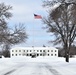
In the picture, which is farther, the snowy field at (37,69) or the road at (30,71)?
the snowy field at (37,69)

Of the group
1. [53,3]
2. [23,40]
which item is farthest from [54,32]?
[53,3]

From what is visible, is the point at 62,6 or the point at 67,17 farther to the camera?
the point at 67,17

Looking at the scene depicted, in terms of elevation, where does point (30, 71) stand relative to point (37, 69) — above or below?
above

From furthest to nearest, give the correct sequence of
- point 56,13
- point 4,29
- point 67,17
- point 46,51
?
point 46,51
point 67,17
point 4,29
point 56,13

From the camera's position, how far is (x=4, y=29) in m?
46.2

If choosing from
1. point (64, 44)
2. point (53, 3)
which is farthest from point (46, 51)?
point (53, 3)

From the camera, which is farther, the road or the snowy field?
the snowy field

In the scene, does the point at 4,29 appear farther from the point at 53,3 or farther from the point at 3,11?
the point at 53,3

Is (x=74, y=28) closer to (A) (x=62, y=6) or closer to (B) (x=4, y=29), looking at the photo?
(B) (x=4, y=29)

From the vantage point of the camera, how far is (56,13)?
33906mm

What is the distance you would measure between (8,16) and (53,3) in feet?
43.3

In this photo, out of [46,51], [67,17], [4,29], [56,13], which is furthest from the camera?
[46,51]

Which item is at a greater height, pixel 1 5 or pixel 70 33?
pixel 1 5

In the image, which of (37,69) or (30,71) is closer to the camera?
(30,71)
